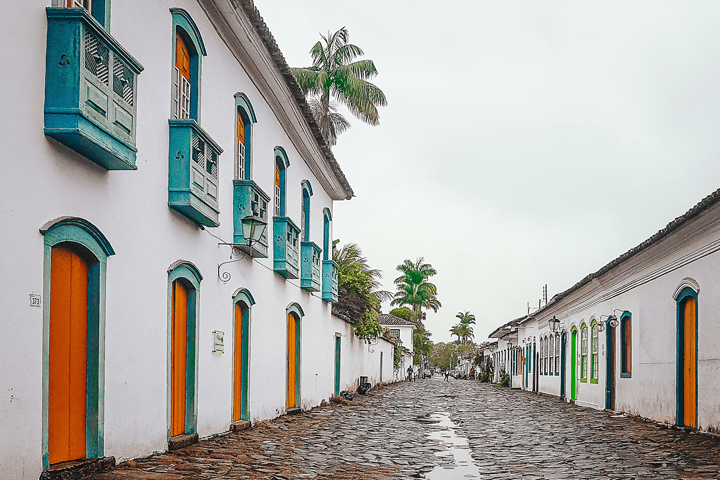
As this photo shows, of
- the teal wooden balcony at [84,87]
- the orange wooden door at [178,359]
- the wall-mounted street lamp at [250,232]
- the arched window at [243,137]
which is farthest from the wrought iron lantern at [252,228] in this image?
the teal wooden balcony at [84,87]

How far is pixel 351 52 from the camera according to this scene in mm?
32406

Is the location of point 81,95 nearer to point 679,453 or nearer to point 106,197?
point 106,197

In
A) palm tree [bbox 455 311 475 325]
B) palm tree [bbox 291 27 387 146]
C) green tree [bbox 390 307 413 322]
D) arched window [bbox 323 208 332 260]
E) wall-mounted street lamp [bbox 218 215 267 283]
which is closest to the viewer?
wall-mounted street lamp [bbox 218 215 267 283]

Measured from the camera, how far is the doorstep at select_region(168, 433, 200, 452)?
9.45 metres

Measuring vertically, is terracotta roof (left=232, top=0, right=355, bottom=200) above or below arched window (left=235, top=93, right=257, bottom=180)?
above

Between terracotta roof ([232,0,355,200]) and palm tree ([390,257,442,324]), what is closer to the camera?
terracotta roof ([232,0,355,200])

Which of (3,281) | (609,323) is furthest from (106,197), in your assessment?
(609,323)

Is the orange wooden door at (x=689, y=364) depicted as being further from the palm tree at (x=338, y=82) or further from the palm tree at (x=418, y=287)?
the palm tree at (x=418, y=287)

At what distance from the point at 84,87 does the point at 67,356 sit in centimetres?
243

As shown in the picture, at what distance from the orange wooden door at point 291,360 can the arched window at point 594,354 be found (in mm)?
9187

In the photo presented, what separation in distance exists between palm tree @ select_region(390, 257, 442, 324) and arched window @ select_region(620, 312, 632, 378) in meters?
62.6

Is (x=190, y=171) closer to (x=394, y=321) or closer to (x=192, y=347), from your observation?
(x=192, y=347)

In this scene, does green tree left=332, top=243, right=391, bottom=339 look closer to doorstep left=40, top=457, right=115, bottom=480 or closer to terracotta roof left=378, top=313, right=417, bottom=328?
doorstep left=40, top=457, right=115, bottom=480

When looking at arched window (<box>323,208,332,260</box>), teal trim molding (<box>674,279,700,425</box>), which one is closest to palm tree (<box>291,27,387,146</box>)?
arched window (<box>323,208,332,260</box>)
